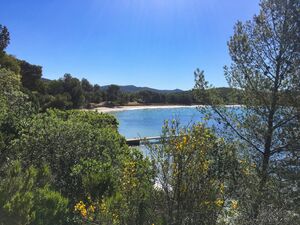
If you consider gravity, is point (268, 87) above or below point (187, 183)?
above

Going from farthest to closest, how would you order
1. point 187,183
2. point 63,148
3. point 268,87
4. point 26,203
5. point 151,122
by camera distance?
1. point 151,122
2. point 268,87
3. point 63,148
4. point 26,203
5. point 187,183

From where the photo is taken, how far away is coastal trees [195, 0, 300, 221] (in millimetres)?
7543

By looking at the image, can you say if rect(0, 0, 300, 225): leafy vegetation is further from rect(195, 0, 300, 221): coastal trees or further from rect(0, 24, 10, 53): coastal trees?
rect(0, 24, 10, 53): coastal trees

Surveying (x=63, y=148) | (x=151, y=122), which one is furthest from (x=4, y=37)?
(x=63, y=148)

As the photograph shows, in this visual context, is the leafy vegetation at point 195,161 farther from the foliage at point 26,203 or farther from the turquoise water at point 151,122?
the turquoise water at point 151,122

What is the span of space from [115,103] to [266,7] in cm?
9907

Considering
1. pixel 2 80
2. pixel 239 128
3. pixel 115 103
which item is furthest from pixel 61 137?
pixel 115 103

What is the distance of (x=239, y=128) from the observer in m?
8.17

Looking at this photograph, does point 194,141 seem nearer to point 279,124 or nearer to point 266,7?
point 279,124

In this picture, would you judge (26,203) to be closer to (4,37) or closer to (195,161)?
(195,161)

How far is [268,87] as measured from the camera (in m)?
7.85

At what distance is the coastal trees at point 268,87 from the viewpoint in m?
7.54

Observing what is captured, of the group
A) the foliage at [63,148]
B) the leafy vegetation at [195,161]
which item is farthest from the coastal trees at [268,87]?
the foliage at [63,148]

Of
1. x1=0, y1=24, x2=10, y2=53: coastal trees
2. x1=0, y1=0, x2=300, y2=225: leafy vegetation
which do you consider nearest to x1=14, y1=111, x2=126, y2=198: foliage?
x1=0, y1=0, x2=300, y2=225: leafy vegetation
